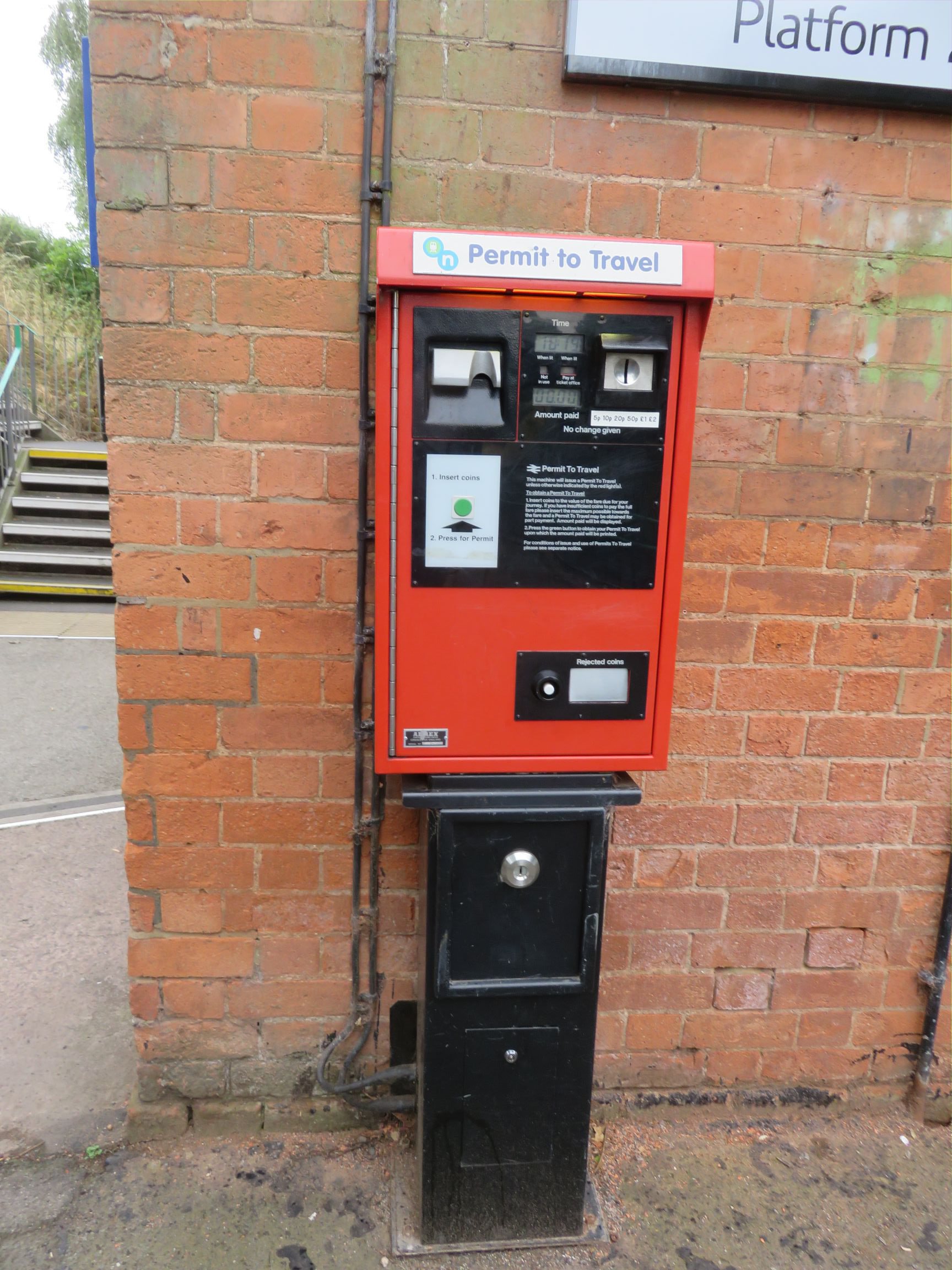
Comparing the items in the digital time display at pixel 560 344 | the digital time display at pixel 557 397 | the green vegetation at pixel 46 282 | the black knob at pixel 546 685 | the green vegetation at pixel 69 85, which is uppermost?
the green vegetation at pixel 69 85

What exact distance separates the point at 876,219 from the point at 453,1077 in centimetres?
237

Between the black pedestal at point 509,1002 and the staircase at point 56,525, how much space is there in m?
7.78

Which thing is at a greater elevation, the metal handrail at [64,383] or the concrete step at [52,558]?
the metal handrail at [64,383]

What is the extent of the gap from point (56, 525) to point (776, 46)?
9482 mm

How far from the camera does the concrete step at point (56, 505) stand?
9773mm

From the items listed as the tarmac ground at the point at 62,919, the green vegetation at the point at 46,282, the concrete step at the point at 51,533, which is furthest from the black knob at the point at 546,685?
the green vegetation at the point at 46,282

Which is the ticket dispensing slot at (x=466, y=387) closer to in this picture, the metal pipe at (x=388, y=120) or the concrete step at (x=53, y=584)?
the metal pipe at (x=388, y=120)

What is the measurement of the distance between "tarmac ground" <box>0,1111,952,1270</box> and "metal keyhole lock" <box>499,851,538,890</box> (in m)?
0.99

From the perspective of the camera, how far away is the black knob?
1.78 meters

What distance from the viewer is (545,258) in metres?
1.61

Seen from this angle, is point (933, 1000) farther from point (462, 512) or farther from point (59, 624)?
point (59, 624)

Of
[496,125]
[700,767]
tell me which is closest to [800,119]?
[496,125]

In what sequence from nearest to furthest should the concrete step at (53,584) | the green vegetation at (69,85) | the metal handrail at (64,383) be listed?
the concrete step at (53,584), the metal handrail at (64,383), the green vegetation at (69,85)

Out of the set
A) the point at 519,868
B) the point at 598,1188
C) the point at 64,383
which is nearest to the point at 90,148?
the point at 519,868
